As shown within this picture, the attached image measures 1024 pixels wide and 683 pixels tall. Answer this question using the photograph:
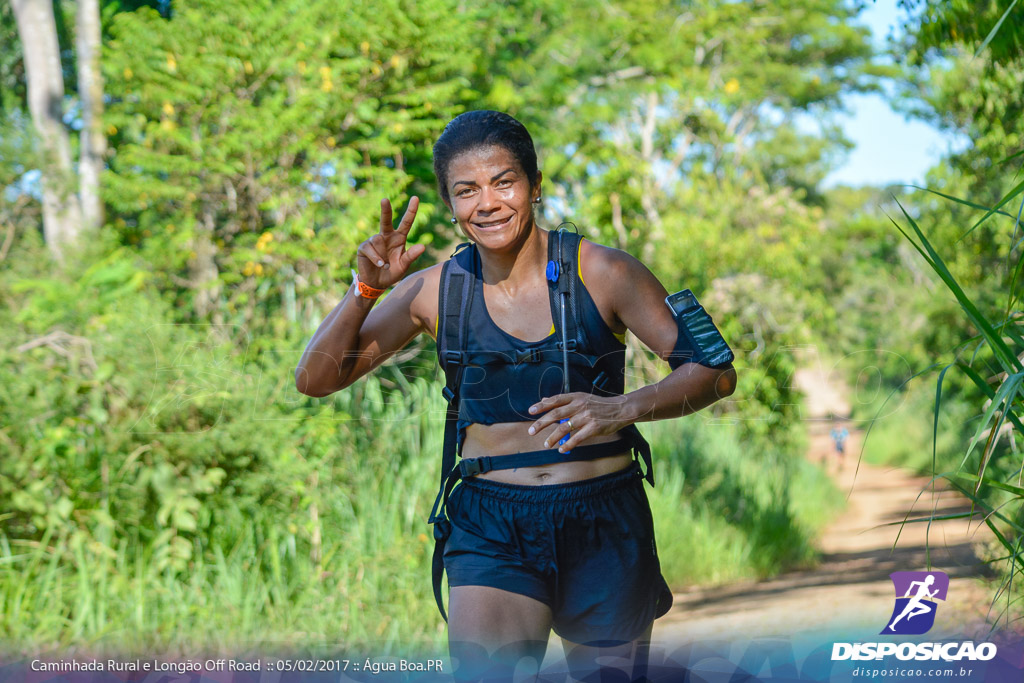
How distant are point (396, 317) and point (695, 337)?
84 cm

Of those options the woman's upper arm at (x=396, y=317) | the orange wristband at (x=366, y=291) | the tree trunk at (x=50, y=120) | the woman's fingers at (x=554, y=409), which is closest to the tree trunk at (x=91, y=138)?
the tree trunk at (x=50, y=120)

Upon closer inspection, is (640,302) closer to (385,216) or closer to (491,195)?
(491,195)

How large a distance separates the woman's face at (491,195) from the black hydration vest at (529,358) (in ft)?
0.43

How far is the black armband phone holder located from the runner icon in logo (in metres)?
0.67

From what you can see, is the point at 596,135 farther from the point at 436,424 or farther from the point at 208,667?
the point at 208,667

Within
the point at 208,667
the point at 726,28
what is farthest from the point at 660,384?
the point at 726,28

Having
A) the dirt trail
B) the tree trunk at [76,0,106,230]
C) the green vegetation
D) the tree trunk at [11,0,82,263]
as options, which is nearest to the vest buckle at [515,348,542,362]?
the green vegetation

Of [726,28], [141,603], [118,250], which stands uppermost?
[726,28]

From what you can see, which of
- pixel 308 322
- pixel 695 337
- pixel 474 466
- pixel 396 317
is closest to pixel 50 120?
pixel 308 322

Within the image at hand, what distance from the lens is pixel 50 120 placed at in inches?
322

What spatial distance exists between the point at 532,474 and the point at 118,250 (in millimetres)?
5415

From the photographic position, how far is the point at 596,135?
472 inches

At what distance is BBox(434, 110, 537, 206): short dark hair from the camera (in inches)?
94.3

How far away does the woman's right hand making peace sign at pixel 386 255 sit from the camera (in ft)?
7.92
